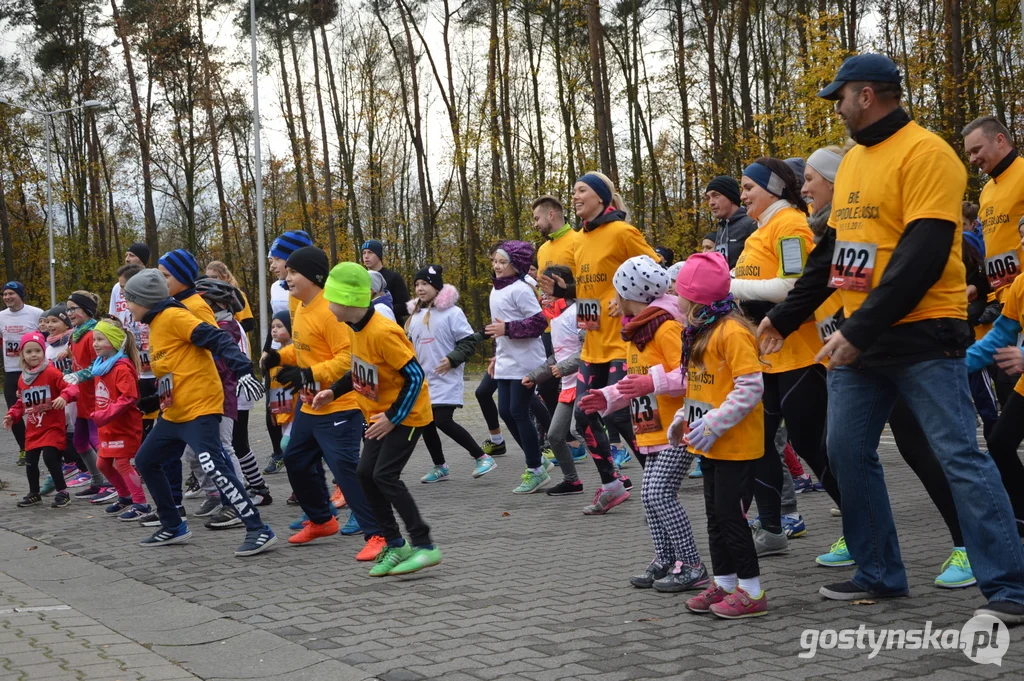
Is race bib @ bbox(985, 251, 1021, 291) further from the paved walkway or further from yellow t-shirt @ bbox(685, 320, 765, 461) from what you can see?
yellow t-shirt @ bbox(685, 320, 765, 461)

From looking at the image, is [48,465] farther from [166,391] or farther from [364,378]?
[364,378]

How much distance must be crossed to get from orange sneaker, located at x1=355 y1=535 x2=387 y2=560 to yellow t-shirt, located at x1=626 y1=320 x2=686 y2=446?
1911mm

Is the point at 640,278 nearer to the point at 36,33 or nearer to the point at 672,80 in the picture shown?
the point at 672,80

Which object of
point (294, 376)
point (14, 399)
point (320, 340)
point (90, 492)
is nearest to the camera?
point (294, 376)

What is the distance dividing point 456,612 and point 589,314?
124 inches

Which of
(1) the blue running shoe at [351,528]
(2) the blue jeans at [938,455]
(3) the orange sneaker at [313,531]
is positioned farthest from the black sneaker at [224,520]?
(2) the blue jeans at [938,455]

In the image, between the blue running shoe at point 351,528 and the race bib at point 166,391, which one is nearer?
the race bib at point 166,391

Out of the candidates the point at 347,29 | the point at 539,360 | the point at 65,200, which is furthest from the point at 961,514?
the point at 65,200

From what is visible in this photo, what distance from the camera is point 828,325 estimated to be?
5.89 meters

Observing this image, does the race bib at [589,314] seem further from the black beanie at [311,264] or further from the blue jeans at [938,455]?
the blue jeans at [938,455]

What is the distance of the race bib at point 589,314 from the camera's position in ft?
26.3

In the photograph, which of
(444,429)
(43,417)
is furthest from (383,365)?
(43,417)

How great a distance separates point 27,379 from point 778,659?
8.14 meters

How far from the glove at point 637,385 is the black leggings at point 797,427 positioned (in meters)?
0.85
